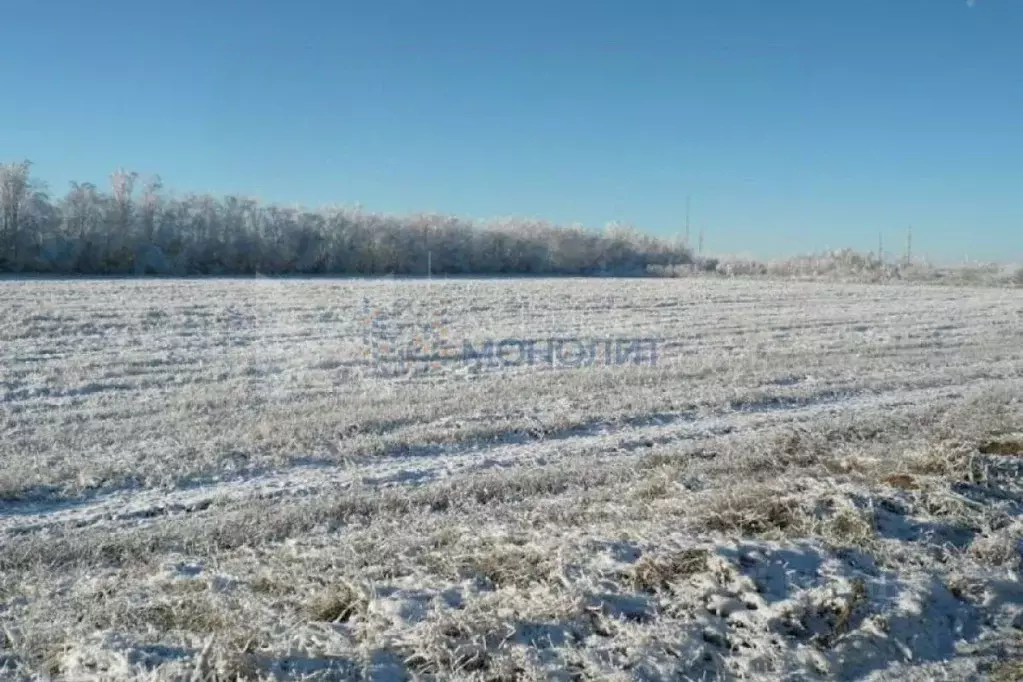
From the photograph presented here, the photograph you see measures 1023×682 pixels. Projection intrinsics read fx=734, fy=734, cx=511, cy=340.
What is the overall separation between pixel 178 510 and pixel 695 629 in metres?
4.28

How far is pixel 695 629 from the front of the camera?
3.76 meters

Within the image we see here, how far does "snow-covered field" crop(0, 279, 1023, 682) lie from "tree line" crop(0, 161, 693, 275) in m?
45.7

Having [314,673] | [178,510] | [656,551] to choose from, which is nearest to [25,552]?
[178,510]

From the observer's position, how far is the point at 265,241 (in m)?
61.8

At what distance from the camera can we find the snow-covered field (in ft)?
11.9

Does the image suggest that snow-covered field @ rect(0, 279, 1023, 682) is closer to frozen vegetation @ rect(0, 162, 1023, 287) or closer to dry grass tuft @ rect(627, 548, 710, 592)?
dry grass tuft @ rect(627, 548, 710, 592)

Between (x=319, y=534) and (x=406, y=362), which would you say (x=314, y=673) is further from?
(x=406, y=362)

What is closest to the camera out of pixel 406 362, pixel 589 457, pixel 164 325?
pixel 589 457

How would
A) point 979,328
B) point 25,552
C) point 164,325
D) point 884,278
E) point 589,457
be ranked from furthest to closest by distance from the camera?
point 884,278 → point 979,328 → point 164,325 → point 589,457 → point 25,552

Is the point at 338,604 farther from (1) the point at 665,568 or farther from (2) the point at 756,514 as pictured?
(2) the point at 756,514

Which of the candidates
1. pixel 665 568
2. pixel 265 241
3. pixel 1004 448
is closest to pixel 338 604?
pixel 665 568

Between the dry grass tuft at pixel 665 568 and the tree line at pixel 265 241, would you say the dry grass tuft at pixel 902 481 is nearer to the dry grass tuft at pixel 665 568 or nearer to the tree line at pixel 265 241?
the dry grass tuft at pixel 665 568

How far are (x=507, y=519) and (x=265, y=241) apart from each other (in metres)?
60.6

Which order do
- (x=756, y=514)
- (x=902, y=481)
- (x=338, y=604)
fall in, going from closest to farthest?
1. (x=338, y=604)
2. (x=756, y=514)
3. (x=902, y=481)
